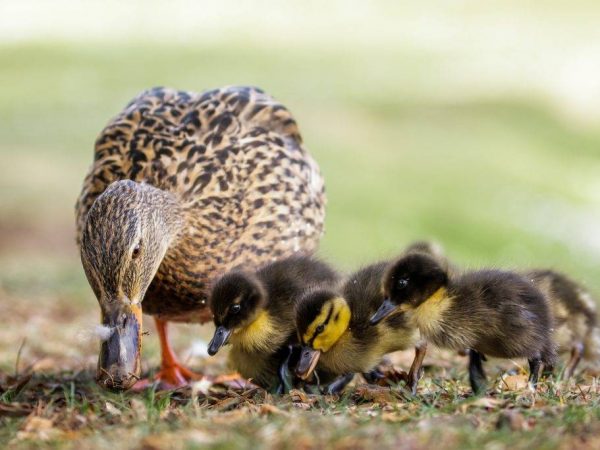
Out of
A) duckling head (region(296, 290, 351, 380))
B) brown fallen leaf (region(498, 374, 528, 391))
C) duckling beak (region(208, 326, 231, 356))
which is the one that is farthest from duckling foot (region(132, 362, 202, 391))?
brown fallen leaf (region(498, 374, 528, 391))

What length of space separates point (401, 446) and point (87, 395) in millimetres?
2000

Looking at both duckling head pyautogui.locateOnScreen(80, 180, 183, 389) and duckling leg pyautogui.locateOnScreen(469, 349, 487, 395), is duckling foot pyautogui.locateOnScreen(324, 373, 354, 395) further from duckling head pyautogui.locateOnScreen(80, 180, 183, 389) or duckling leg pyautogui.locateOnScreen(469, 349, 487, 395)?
duckling head pyautogui.locateOnScreen(80, 180, 183, 389)

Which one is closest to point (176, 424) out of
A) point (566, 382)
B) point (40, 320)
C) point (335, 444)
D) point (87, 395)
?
point (335, 444)

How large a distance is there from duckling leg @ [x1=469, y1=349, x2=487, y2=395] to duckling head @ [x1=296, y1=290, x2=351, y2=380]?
589 millimetres

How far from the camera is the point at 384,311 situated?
14.1 ft

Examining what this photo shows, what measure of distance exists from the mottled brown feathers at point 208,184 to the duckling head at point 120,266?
13 centimetres

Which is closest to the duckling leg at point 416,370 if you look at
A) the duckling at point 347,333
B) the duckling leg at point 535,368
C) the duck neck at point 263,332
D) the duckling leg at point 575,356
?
the duckling at point 347,333

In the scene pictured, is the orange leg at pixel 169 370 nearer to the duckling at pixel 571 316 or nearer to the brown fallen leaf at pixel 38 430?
the brown fallen leaf at pixel 38 430

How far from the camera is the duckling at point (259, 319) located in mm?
4438

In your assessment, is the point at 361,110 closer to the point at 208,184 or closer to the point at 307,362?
the point at 208,184

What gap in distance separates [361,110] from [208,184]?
19.0 m

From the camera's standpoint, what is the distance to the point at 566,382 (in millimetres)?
4426

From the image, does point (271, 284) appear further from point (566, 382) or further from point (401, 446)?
point (401, 446)

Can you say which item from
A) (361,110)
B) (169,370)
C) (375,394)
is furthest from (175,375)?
(361,110)
